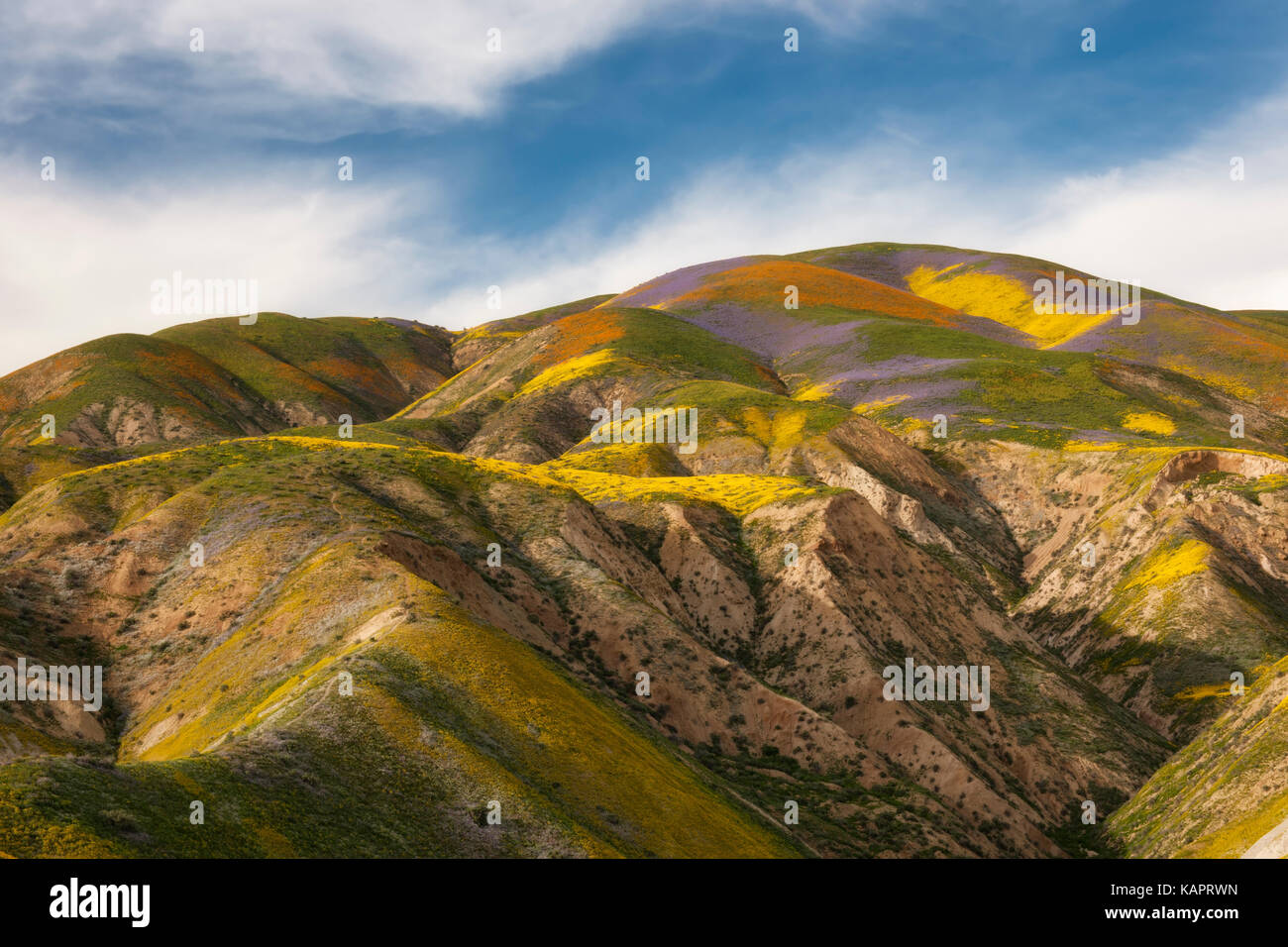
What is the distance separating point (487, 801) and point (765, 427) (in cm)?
6560

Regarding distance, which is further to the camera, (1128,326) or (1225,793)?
(1128,326)

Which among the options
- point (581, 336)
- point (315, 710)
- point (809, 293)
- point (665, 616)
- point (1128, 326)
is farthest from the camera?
point (809, 293)

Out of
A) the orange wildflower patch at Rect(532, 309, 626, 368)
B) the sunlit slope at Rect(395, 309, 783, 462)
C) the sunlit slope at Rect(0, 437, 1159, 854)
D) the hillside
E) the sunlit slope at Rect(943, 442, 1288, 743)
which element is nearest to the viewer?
the hillside

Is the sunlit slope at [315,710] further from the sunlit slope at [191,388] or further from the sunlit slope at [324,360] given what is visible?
the sunlit slope at [324,360]

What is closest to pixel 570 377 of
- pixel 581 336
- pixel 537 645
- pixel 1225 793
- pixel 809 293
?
pixel 581 336

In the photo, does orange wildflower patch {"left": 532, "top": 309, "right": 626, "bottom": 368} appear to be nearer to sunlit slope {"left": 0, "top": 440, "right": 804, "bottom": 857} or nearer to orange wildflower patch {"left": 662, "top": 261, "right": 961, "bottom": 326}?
orange wildflower patch {"left": 662, "top": 261, "right": 961, "bottom": 326}

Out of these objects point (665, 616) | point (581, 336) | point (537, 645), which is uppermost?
point (581, 336)

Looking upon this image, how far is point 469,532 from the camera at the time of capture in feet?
196

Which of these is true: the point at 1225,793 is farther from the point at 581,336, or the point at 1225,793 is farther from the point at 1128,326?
the point at 1128,326

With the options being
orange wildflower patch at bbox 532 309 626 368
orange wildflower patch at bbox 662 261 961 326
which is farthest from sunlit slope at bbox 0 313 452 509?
orange wildflower patch at bbox 662 261 961 326

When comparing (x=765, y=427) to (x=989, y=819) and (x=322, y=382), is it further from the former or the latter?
(x=322, y=382)

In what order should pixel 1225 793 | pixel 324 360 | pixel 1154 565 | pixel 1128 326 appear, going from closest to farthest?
pixel 1225 793 → pixel 1154 565 → pixel 1128 326 → pixel 324 360

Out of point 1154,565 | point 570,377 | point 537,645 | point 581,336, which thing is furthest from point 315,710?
point 581,336

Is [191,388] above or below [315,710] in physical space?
above
